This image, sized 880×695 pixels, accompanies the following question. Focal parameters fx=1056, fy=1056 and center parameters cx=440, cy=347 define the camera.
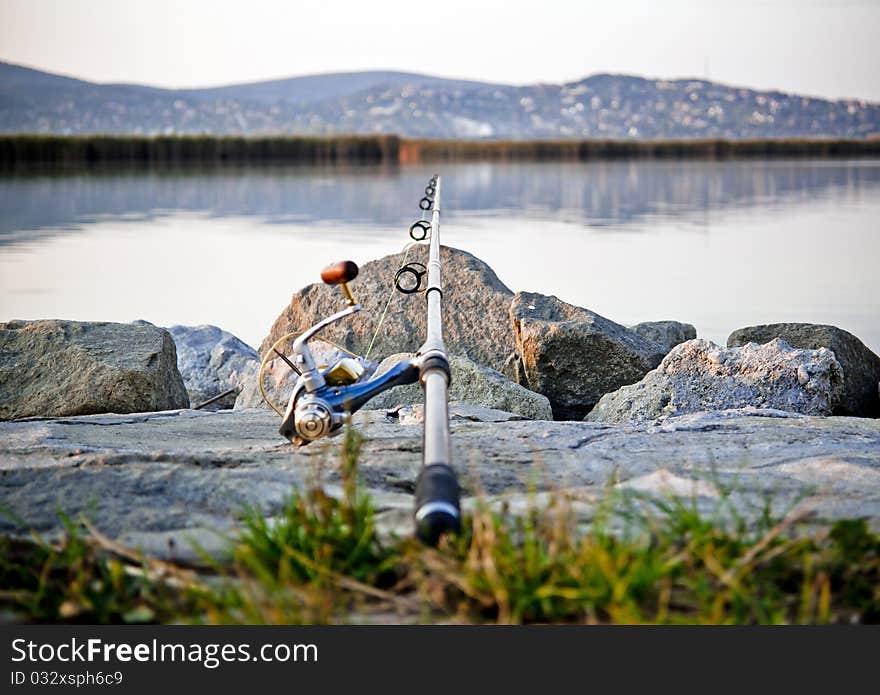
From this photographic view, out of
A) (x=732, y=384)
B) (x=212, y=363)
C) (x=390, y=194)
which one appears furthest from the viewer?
(x=390, y=194)

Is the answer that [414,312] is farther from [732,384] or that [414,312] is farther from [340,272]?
[340,272]

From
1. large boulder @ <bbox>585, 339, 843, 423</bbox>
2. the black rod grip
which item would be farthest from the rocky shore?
the black rod grip

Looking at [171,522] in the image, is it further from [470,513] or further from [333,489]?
[470,513]

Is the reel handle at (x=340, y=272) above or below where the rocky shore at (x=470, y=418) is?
above

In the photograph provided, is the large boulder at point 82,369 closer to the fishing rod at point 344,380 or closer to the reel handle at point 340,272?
the fishing rod at point 344,380

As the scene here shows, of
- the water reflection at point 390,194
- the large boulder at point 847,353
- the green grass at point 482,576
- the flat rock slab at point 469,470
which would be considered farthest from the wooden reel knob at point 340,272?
the water reflection at point 390,194

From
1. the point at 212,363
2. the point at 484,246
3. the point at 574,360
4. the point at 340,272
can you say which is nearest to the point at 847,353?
the point at 574,360

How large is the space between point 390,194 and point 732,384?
22.2 meters

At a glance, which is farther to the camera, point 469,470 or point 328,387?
point 328,387

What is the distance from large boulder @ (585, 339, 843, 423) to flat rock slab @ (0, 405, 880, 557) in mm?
919

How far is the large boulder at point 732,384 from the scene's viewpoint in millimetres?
5164

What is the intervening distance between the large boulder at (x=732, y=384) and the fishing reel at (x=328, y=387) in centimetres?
206

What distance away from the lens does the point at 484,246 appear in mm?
16156

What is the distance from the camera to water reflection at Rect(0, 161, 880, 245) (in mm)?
21750
